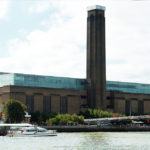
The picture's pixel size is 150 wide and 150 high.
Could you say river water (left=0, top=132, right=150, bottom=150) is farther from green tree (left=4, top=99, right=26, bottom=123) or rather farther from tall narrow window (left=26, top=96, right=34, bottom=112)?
tall narrow window (left=26, top=96, right=34, bottom=112)

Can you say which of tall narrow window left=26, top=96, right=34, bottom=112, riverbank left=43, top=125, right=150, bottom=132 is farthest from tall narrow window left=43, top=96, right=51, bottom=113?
riverbank left=43, top=125, right=150, bottom=132

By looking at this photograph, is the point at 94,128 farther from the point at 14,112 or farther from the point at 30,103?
the point at 30,103

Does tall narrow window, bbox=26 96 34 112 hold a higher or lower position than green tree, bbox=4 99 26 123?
higher

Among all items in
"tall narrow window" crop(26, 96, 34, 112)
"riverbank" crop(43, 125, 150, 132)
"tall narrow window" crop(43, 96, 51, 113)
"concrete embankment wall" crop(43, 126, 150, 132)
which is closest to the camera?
"concrete embankment wall" crop(43, 126, 150, 132)

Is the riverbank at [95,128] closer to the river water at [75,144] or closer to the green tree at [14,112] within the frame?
the green tree at [14,112]

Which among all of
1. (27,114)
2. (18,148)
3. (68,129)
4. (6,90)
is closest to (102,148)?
(18,148)

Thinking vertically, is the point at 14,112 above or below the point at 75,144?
above

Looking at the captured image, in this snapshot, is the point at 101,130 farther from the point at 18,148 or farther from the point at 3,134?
the point at 18,148

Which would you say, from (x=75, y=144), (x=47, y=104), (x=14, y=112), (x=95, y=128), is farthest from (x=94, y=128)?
(x=75, y=144)

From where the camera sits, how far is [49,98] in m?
197

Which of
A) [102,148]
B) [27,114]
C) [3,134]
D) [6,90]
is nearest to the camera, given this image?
[102,148]

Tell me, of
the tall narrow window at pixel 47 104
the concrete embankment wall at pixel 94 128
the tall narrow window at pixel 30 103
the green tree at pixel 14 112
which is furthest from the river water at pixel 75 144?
the tall narrow window at pixel 47 104

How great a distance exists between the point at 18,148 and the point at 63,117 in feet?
310

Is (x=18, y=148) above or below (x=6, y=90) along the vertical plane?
below
